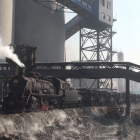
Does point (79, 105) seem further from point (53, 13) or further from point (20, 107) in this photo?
point (53, 13)

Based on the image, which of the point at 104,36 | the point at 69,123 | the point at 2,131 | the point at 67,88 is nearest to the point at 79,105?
the point at 67,88

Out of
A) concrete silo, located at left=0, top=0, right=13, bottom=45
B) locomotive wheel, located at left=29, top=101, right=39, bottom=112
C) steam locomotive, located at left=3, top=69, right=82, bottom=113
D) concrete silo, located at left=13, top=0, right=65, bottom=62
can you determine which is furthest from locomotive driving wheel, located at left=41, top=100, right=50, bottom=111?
concrete silo, located at left=13, top=0, right=65, bottom=62

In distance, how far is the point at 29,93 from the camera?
783 inches

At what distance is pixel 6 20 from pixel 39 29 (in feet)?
35.1

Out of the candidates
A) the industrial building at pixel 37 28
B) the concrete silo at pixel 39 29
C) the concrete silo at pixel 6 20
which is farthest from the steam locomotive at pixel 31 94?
the concrete silo at pixel 39 29

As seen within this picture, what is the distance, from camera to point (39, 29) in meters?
52.8

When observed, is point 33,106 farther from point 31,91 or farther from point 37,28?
point 37,28

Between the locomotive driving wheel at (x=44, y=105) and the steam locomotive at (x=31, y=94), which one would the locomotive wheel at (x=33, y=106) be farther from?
the locomotive driving wheel at (x=44, y=105)

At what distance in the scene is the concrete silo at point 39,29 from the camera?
5116 cm

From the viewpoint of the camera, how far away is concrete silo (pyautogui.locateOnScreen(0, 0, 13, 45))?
41875 mm

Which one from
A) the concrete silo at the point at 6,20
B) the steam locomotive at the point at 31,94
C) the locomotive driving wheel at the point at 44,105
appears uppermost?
the concrete silo at the point at 6,20

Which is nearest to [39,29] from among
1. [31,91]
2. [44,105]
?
[44,105]

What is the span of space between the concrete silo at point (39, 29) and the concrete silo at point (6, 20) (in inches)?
194

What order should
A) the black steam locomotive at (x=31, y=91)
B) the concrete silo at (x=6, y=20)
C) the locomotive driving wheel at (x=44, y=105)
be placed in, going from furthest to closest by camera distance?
the concrete silo at (x=6, y=20), the locomotive driving wheel at (x=44, y=105), the black steam locomotive at (x=31, y=91)
